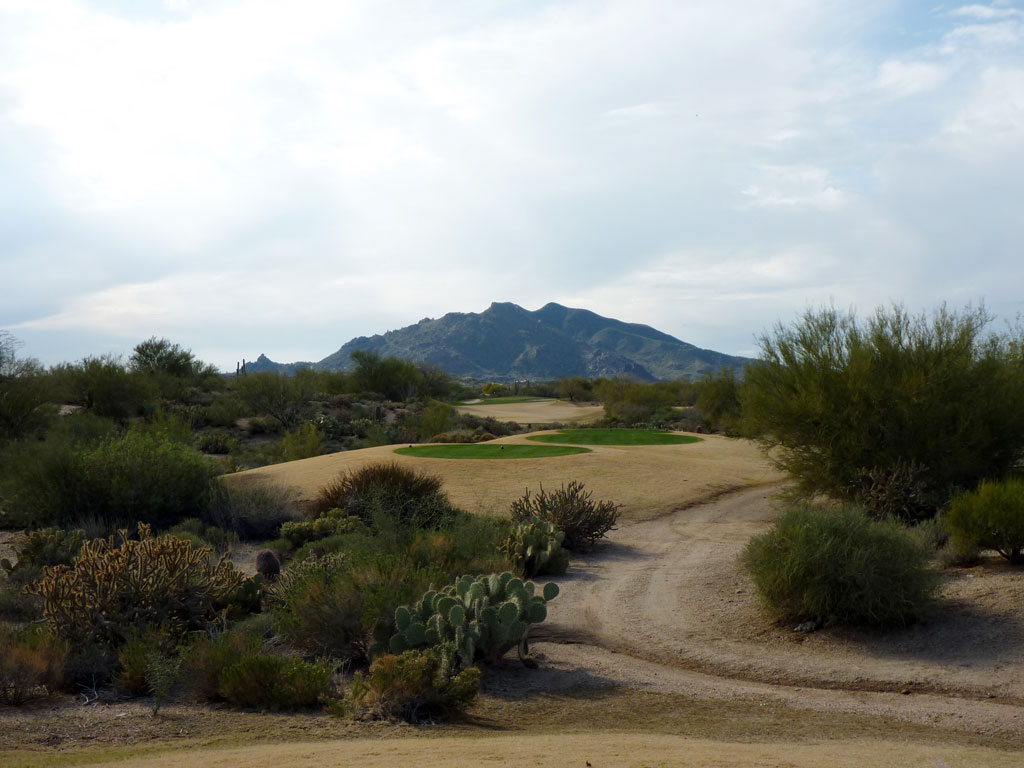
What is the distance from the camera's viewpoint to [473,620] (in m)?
8.05

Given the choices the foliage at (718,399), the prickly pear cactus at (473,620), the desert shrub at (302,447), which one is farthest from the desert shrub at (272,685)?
the foliage at (718,399)

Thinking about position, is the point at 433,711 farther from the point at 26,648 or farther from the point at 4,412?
the point at 4,412

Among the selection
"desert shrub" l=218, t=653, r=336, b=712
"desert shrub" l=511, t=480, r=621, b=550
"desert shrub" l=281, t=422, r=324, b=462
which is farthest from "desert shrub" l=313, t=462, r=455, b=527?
"desert shrub" l=281, t=422, r=324, b=462

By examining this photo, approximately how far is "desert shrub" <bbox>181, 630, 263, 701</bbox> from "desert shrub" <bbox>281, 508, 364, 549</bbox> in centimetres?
687

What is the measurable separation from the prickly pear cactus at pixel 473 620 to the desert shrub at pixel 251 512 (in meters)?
9.06

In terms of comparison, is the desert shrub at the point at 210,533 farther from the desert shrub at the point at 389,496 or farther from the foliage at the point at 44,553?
the foliage at the point at 44,553

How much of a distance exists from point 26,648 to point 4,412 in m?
24.2

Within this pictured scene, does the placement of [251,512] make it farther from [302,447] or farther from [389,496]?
[302,447]

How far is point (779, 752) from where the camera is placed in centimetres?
535

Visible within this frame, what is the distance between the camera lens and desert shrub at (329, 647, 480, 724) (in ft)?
21.1

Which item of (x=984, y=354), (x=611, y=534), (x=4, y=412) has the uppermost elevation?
(x=984, y=354)

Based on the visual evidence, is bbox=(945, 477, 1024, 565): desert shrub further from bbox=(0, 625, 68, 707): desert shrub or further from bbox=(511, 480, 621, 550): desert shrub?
bbox=(0, 625, 68, 707): desert shrub

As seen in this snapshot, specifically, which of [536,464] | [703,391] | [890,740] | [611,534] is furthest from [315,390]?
[890,740]

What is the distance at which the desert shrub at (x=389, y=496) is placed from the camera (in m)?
15.0
